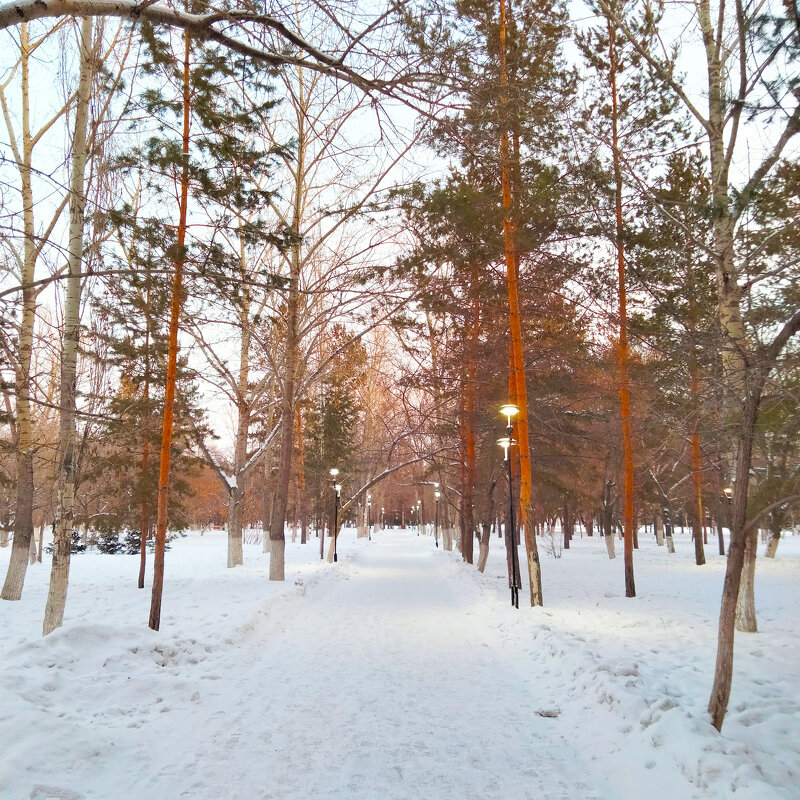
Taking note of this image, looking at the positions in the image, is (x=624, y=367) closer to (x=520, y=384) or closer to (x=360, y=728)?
(x=520, y=384)

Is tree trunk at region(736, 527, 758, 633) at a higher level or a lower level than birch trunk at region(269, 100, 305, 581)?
lower

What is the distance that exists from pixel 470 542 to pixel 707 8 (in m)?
17.1

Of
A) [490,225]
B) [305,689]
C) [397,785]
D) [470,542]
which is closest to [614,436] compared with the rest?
[470,542]

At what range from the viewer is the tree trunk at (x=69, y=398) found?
7.12 m

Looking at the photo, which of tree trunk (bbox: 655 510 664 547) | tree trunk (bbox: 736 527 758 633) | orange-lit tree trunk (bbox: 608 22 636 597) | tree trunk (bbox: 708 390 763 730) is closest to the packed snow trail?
tree trunk (bbox: 708 390 763 730)

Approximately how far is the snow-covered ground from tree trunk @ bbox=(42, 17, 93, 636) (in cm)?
93

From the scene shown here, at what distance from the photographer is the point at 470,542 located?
2033 cm

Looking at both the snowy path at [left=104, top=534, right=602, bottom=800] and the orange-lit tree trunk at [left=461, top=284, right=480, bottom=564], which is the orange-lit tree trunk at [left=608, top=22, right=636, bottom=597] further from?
the snowy path at [left=104, top=534, right=602, bottom=800]

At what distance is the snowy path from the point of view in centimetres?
368

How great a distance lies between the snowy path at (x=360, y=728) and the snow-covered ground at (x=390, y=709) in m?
0.02

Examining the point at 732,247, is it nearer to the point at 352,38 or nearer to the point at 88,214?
the point at 352,38

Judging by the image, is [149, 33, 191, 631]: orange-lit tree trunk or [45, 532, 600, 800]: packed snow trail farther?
[149, 33, 191, 631]: orange-lit tree trunk

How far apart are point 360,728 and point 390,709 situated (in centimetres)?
55

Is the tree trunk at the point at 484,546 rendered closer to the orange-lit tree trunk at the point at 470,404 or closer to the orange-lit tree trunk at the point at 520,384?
the orange-lit tree trunk at the point at 470,404
